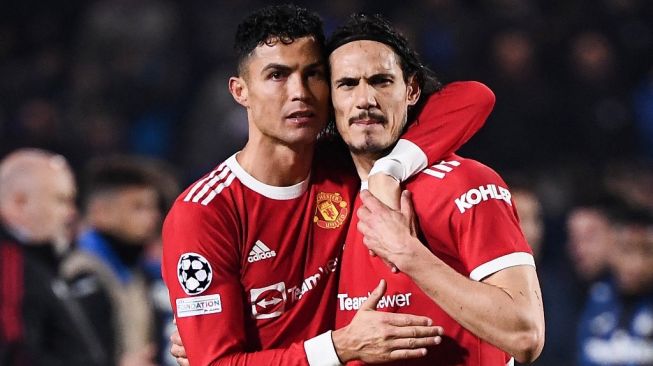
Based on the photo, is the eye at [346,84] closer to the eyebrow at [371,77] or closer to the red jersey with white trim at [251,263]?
the eyebrow at [371,77]

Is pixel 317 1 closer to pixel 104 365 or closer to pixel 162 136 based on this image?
pixel 162 136

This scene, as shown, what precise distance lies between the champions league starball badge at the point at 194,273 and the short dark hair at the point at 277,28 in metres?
0.83

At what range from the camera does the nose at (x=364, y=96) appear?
179 inches

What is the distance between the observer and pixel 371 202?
177 inches

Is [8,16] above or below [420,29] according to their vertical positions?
above

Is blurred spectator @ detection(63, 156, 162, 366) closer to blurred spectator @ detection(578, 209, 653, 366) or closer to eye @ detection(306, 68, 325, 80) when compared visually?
blurred spectator @ detection(578, 209, 653, 366)

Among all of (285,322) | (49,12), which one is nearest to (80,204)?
(49,12)

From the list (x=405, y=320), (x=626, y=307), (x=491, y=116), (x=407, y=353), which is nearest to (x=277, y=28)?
(x=405, y=320)

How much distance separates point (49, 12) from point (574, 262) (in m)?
6.23

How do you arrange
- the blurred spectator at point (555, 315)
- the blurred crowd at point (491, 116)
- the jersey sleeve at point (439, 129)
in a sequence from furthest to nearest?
1. the blurred spectator at point (555, 315)
2. the blurred crowd at point (491, 116)
3. the jersey sleeve at point (439, 129)

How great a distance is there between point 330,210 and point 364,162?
232 mm

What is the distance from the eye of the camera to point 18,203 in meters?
7.12

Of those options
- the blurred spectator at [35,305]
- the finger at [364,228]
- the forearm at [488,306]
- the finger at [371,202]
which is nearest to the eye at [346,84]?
the finger at [371,202]

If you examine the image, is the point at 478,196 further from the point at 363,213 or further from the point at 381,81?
the point at 381,81
